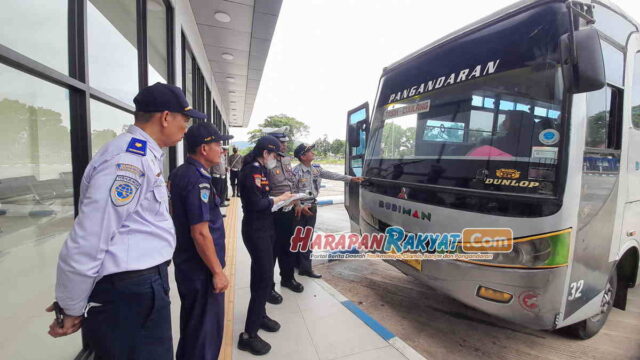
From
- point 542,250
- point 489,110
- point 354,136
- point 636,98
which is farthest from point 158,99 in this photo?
point 636,98

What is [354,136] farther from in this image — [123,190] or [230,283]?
[123,190]

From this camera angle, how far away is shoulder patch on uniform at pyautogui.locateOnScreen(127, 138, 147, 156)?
44.3 inches

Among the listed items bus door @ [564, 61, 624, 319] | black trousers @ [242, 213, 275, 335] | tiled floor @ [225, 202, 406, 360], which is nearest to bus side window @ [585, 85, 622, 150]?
bus door @ [564, 61, 624, 319]

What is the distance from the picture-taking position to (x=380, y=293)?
3.42 m

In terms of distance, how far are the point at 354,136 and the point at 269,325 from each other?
2542 millimetres

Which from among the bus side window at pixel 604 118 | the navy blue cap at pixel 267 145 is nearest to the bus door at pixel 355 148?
the navy blue cap at pixel 267 145

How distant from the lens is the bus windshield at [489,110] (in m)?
1.92

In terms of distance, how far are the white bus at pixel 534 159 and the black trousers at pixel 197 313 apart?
1657mm

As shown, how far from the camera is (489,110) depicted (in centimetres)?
220

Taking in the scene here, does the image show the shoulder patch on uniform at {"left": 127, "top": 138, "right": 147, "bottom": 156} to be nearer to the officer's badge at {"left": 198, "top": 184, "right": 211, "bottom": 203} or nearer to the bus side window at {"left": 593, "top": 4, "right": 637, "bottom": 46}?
the officer's badge at {"left": 198, "top": 184, "right": 211, "bottom": 203}

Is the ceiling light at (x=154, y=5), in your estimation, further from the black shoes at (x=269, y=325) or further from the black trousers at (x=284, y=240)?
the black shoes at (x=269, y=325)

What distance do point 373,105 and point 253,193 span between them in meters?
1.99

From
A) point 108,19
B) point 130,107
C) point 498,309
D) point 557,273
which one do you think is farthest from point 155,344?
point 108,19

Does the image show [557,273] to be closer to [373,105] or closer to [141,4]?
[373,105]
